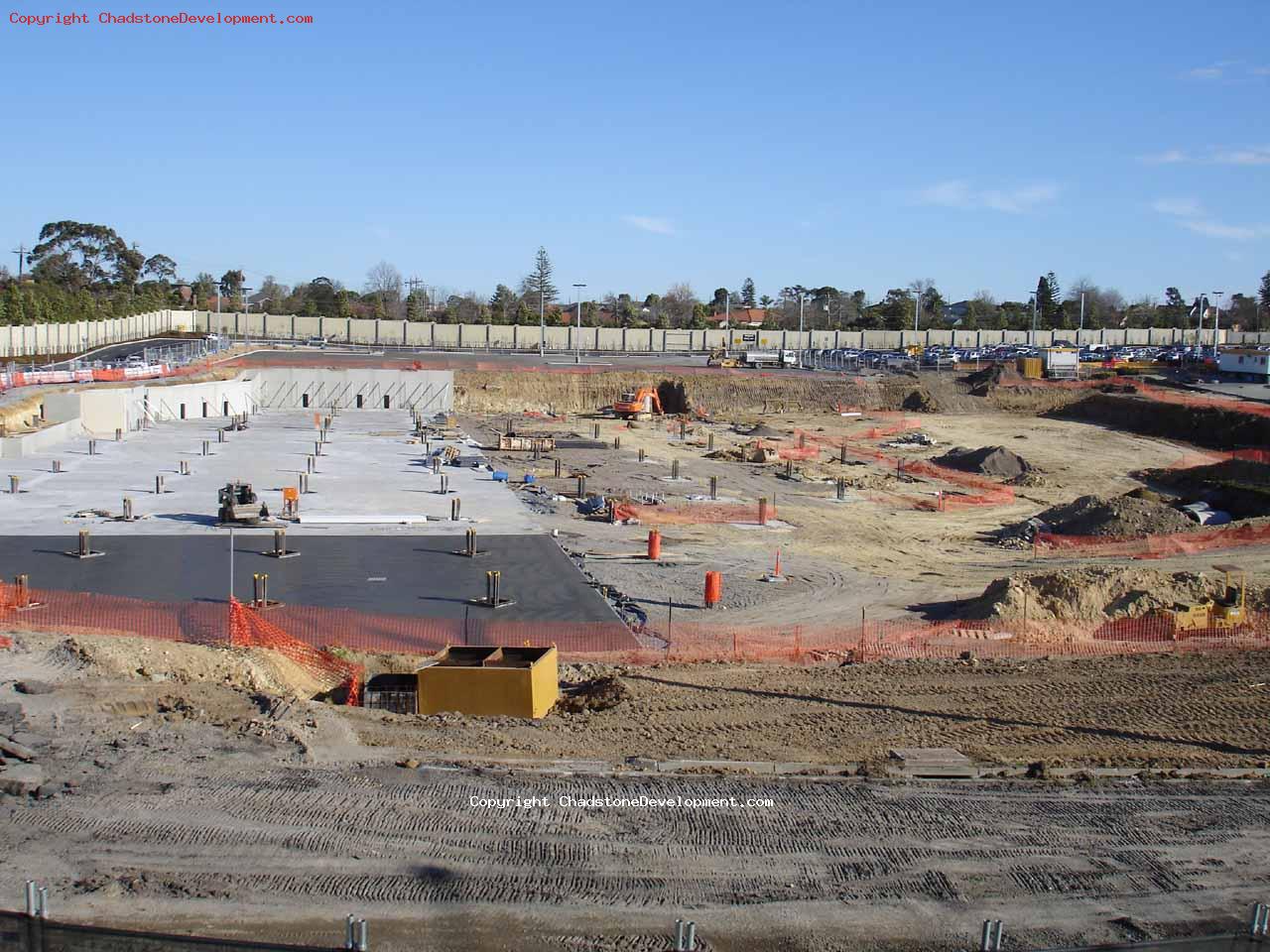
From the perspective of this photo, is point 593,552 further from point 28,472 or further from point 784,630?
point 28,472

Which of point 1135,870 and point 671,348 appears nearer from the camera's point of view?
point 1135,870

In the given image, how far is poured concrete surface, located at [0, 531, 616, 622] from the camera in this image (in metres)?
22.4

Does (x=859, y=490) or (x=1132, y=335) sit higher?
(x=1132, y=335)

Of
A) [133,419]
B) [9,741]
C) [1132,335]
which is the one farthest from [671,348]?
[9,741]

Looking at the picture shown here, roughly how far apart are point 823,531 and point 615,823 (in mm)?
22214

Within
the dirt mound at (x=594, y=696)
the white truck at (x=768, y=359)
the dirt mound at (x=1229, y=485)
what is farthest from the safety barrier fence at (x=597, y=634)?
the white truck at (x=768, y=359)

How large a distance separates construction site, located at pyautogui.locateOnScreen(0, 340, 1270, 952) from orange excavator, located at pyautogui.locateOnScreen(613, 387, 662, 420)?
21177mm

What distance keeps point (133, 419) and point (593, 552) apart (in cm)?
2968

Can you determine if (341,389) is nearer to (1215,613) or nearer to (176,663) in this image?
(176,663)

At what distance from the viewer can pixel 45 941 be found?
23.2 feet

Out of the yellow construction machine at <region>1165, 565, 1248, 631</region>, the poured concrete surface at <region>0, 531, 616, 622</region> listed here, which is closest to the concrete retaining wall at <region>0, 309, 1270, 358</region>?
the poured concrete surface at <region>0, 531, 616, 622</region>

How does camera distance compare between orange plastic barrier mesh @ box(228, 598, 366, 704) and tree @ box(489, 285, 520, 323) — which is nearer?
orange plastic barrier mesh @ box(228, 598, 366, 704)

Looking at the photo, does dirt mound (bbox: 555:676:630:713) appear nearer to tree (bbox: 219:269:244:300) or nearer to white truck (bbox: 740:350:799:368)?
white truck (bbox: 740:350:799:368)

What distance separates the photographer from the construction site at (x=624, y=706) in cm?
986
